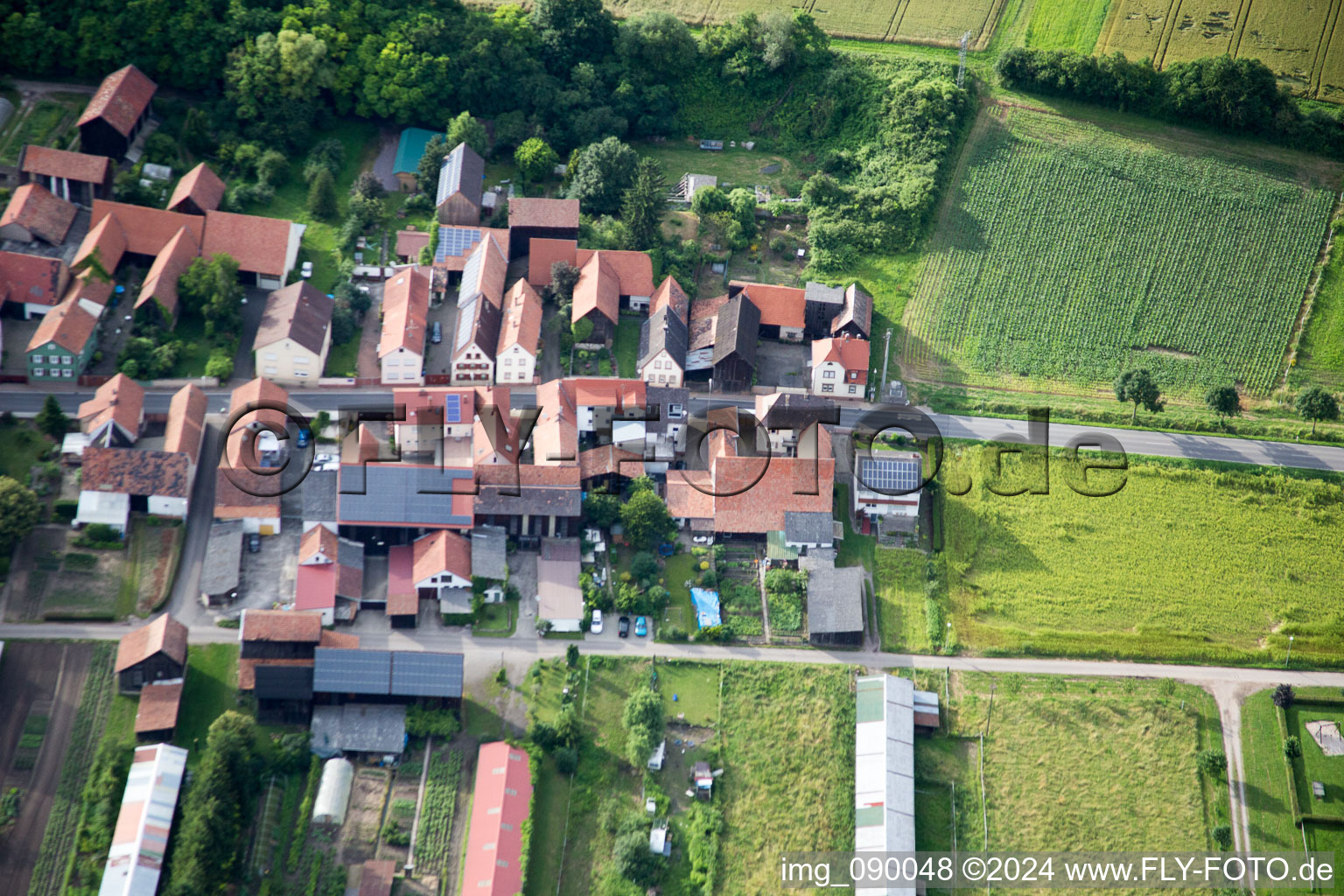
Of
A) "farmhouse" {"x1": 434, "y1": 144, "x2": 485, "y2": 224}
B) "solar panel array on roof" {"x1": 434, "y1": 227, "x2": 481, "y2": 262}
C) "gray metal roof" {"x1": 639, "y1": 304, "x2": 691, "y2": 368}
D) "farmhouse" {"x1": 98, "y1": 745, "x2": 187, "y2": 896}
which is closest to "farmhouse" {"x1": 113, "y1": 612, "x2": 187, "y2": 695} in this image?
"farmhouse" {"x1": 98, "y1": 745, "x2": 187, "y2": 896}

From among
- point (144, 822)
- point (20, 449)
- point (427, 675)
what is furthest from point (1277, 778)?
point (20, 449)

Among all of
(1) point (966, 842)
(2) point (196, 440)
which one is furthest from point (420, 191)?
(1) point (966, 842)

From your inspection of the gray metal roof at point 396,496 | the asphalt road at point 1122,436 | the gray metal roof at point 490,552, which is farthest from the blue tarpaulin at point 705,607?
the asphalt road at point 1122,436

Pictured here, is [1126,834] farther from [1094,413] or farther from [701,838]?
[1094,413]

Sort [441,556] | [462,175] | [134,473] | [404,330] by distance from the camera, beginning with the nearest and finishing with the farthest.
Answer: [441,556]
[134,473]
[404,330]
[462,175]

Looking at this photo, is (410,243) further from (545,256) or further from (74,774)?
(74,774)

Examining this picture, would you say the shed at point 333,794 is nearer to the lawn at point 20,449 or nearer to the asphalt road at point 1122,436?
the asphalt road at point 1122,436

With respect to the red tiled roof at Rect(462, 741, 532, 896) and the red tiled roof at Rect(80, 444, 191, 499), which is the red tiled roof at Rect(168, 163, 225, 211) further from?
→ the red tiled roof at Rect(462, 741, 532, 896)
